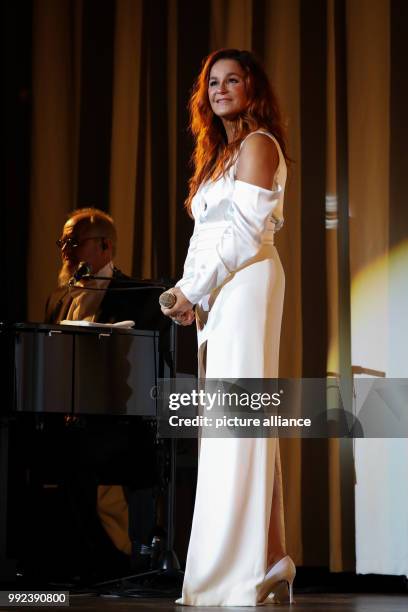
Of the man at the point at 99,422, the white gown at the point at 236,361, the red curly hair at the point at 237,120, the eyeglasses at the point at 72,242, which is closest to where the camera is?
the white gown at the point at 236,361

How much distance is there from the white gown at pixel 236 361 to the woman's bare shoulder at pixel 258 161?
1.0 inches

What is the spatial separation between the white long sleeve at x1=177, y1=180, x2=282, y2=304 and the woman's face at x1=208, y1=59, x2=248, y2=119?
24cm

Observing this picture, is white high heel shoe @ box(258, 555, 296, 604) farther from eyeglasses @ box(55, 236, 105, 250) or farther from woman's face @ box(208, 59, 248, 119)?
eyeglasses @ box(55, 236, 105, 250)

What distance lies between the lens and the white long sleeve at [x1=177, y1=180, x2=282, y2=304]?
99.9 inches

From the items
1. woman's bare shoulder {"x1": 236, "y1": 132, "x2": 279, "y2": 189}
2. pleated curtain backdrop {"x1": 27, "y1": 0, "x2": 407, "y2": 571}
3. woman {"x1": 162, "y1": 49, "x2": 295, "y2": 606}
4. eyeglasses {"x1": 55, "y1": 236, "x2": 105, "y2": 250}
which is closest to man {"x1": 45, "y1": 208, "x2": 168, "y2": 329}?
eyeglasses {"x1": 55, "y1": 236, "x2": 105, "y2": 250}

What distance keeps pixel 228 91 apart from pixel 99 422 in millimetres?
1727

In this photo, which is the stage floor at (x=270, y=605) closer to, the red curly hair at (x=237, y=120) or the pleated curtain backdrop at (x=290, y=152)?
the pleated curtain backdrop at (x=290, y=152)

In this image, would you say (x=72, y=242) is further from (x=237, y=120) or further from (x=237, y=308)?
(x=237, y=308)

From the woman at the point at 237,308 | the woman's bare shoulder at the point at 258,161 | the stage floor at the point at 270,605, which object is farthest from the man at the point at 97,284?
the woman's bare shoulder at the point at 258,161

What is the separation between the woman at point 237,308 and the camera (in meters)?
2.48

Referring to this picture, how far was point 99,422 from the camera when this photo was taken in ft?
13.1

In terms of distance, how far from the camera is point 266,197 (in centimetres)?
255

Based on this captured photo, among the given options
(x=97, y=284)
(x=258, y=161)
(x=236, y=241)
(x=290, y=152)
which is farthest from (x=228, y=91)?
(x=290, y=152)

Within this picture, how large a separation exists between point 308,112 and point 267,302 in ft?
6.56
